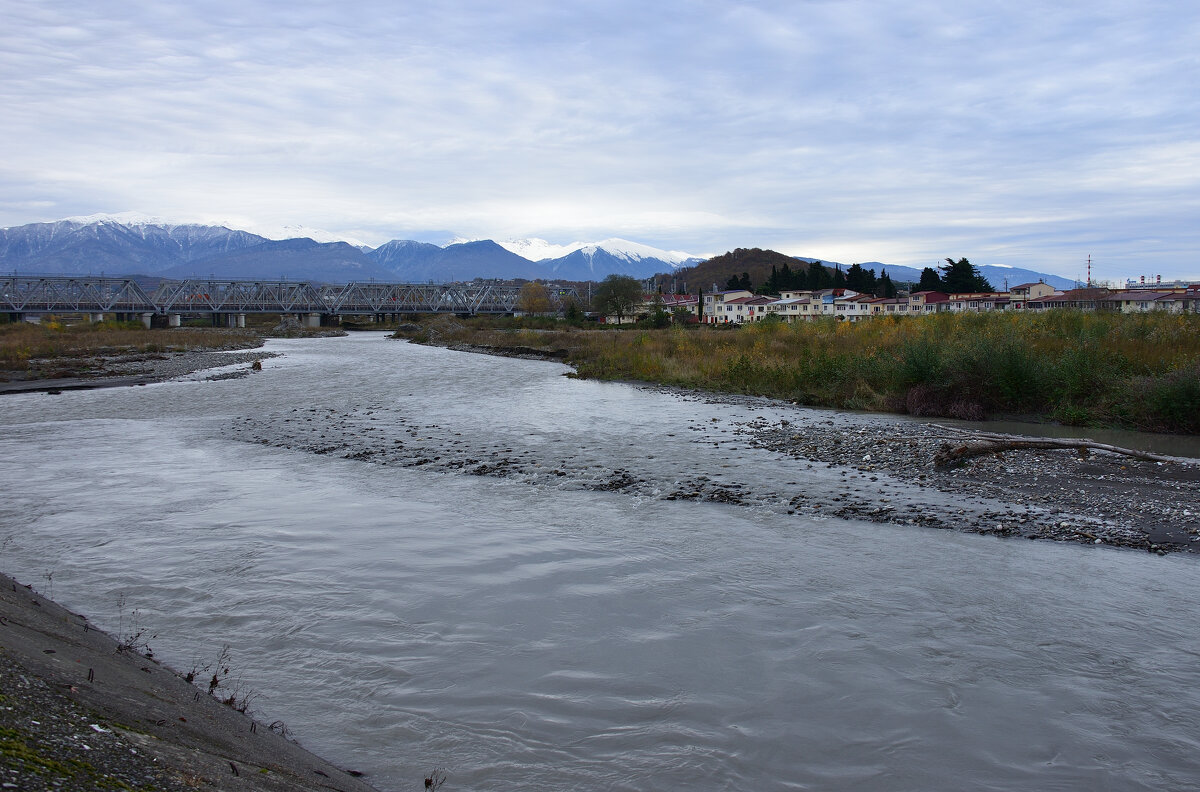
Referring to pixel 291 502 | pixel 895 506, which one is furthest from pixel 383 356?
pixel 895 506

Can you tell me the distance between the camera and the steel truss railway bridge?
13125 centimetres

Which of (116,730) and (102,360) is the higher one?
(102,360)

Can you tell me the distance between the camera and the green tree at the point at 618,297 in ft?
410

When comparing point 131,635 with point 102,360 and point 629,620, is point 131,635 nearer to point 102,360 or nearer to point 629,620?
point 629,620

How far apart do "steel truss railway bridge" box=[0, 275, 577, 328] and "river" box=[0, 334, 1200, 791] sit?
420 feet

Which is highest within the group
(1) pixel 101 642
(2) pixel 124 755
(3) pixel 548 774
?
(2) pixel 124 755

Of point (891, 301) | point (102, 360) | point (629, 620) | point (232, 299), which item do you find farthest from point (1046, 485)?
point (232, 299)

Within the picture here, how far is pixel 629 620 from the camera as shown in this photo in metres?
9.27

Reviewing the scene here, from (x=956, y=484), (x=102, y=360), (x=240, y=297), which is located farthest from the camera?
(x=240, y=297)

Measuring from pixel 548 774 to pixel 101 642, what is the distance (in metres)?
4.68

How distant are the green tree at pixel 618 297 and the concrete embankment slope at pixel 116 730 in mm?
116908

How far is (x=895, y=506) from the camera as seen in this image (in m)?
14.2

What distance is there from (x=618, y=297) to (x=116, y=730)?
121980 mm

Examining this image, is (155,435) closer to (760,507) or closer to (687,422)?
(687,422)
